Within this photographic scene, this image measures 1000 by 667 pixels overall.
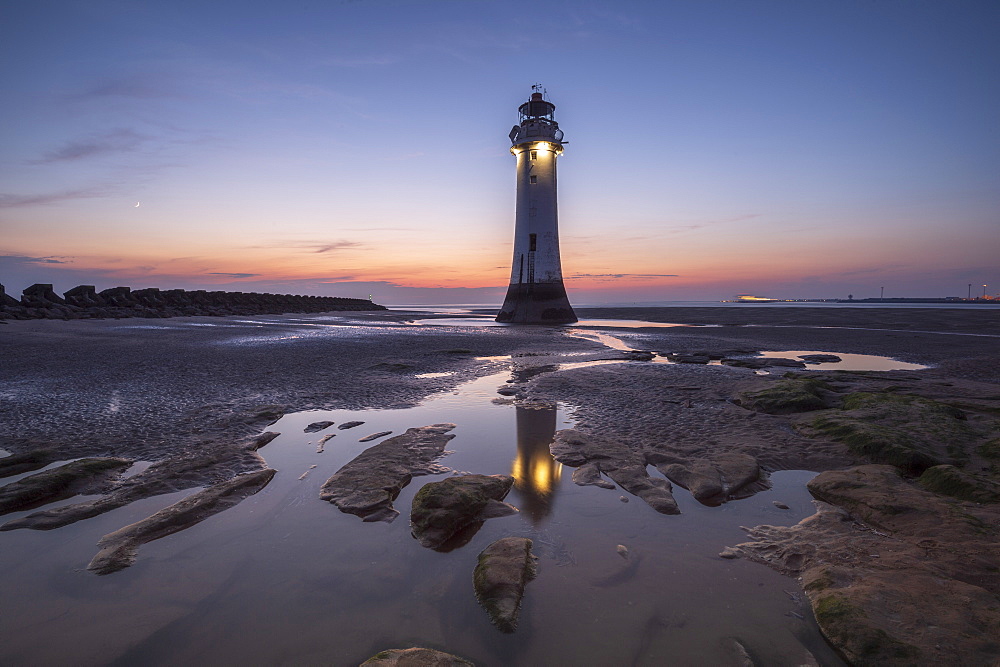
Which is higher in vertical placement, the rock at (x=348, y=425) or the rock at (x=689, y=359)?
the rock at (x=689, y=359)

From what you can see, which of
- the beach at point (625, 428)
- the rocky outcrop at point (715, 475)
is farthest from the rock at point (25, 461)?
the rocky outcrop at point (715, 475)

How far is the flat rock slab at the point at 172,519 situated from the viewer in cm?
296

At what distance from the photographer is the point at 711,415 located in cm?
661

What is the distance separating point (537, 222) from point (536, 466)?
24.3 metres

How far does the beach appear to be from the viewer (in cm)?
243

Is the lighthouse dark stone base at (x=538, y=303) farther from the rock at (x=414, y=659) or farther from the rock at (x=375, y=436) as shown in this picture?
the rock at (x=414, y=659)

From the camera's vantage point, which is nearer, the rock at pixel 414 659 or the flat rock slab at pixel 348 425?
the rock at pixel 414 659

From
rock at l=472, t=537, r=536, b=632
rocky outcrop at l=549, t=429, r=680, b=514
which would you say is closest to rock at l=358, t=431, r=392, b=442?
rocky outcrop at l=549, t=429, r=680, b=514

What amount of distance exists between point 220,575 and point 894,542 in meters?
4.75

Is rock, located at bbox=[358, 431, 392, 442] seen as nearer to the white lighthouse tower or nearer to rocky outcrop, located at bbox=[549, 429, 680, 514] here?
rocky outcrop, located at bbox=[549, 429, 680, 514]

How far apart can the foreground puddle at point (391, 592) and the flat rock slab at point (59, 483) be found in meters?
0.62

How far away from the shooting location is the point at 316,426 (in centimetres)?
614

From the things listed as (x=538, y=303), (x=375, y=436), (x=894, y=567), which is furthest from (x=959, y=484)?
(x=538, y=303)

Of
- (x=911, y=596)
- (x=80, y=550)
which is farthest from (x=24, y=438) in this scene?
(x=911, y=596)
